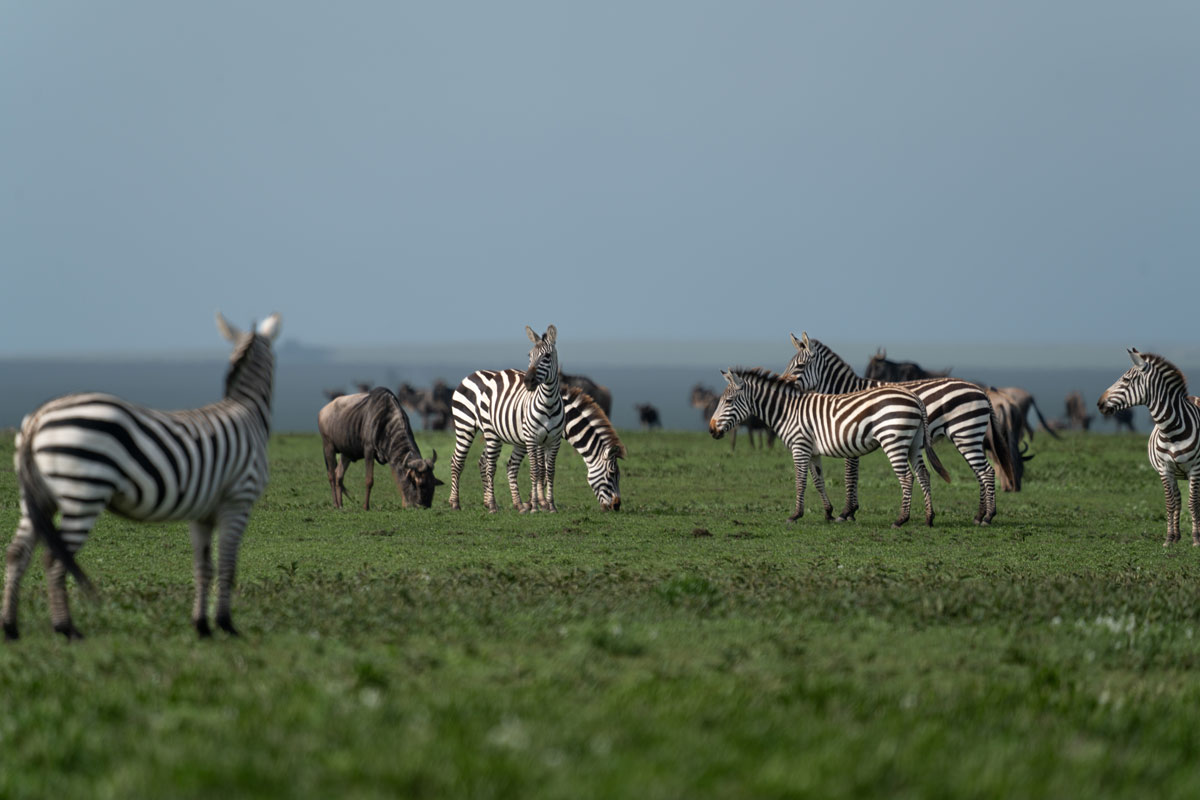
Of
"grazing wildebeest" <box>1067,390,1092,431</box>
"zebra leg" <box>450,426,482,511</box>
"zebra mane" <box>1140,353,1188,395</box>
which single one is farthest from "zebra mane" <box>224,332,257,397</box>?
"grazing wildebeest" <box>1067,390,1092,431</box>

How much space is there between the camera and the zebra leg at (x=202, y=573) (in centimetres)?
889

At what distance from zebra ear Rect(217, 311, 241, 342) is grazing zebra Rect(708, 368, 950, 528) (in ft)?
40.3

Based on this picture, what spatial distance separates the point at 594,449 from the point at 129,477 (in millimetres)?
14634

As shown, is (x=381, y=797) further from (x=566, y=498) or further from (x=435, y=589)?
(x=566, y=498)

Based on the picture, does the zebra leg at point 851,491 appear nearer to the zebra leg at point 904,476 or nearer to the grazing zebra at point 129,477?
the zebra leg at point 904,476

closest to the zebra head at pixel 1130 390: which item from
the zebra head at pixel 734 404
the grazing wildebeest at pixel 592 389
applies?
the zebra head at pixel 734 404

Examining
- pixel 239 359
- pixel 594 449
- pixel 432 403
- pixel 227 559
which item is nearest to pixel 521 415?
pixel 594 449

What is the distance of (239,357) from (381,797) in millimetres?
5594

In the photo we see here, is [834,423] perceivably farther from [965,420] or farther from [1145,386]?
[1145,386]

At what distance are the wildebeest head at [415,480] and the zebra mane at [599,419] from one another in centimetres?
313

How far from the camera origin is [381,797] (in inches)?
195

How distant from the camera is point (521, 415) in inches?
853

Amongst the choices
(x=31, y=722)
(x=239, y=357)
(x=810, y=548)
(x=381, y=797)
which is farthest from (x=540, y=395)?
(x=381, y=797)

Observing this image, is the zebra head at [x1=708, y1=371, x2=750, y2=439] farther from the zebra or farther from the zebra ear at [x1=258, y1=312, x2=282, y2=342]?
the zebra ear at [x1=258, y1=312, x2=282, y2=342]
